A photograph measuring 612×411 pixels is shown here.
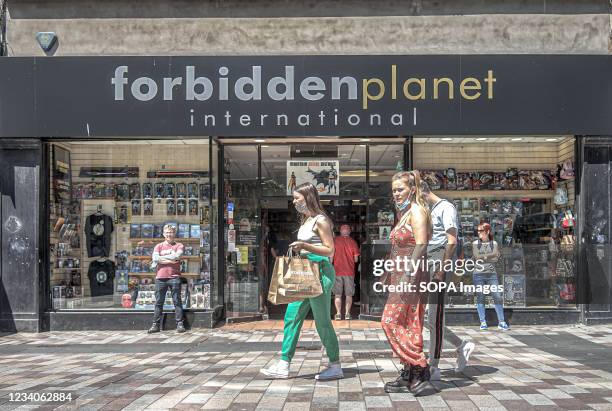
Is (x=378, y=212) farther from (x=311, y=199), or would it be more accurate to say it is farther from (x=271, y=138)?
(x=311, y=199)

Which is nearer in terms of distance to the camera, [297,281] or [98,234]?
[297,281]

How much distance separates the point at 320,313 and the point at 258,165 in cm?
568

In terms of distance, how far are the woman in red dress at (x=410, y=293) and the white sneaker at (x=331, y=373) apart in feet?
2.22

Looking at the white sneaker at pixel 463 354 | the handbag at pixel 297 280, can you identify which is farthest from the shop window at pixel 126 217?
the white sneaker at pixel 463 354

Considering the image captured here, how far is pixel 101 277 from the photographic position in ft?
37.7

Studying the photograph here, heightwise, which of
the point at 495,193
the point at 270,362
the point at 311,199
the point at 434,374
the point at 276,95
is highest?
the point at 276,95

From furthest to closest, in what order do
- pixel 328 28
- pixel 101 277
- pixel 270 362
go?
pixel 101 277
pixel 328 28
pixel 270 362

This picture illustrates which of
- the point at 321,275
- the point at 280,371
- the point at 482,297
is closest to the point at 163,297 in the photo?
the point at 280,371

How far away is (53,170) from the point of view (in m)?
11.3

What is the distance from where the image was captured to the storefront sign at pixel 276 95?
35.7 feet

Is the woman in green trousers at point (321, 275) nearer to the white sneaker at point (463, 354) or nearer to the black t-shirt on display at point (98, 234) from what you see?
the white sneaker at point (463, 354)

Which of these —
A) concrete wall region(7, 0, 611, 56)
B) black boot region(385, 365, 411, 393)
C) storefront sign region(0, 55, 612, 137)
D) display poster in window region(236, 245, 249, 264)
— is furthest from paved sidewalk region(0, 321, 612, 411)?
concrete wall region(7, 0, 611, 56)

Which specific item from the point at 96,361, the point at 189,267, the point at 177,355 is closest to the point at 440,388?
the point at 177,355

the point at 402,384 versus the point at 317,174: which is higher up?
the point at 317,174
